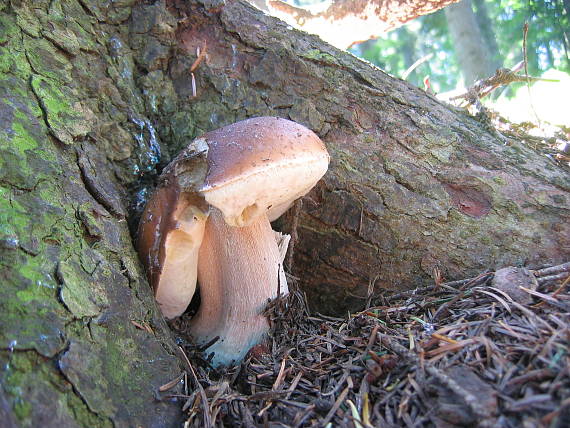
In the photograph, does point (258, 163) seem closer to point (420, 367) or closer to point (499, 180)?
point (420, 367)

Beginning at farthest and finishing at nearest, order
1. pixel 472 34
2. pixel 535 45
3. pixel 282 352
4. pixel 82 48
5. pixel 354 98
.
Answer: pixel 535 45 → pixel 472 34 → pixel 354 98 → pixel 82 48 → pixel 282 352

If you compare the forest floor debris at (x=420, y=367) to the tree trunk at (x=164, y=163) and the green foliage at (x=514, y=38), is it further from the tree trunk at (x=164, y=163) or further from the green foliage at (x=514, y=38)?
the green foliage at (x=514, y=38)

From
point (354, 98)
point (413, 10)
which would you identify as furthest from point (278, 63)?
point (413, 10)

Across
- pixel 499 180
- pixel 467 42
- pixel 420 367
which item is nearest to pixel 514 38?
pixel 467 42

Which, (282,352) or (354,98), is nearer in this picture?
(282,352)

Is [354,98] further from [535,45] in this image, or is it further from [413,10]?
[535,45]

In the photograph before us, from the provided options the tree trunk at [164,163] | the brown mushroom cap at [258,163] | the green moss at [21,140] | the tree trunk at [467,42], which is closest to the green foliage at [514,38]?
the tree trunk at [467,42]
